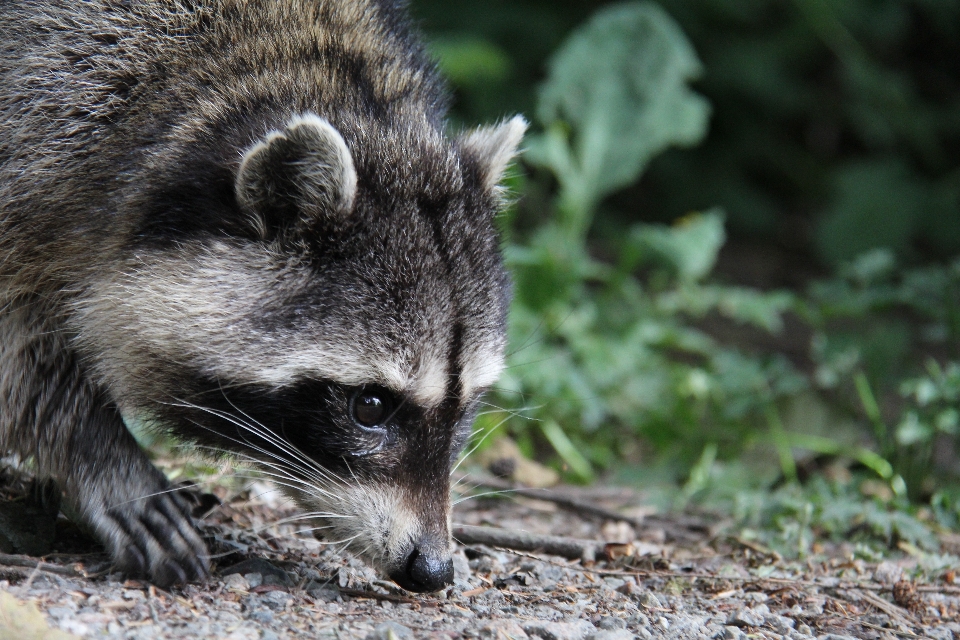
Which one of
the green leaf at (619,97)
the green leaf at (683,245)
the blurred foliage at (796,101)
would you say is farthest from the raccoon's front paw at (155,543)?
the blurred foliage at (796,101)

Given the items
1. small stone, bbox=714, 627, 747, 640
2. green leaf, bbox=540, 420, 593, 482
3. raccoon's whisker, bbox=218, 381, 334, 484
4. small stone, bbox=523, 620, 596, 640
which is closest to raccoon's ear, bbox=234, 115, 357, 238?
raccoon's whisker, bbox=218, 381, 334, 484

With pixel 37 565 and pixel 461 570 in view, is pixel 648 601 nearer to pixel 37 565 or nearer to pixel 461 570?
pixel 461 570

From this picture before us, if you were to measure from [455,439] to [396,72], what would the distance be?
5.45 ft

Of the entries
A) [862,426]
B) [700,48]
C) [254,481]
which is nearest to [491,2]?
[700,48]

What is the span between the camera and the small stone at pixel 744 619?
376 centimetres

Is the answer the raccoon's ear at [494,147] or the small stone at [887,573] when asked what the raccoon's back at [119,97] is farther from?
the small stone at [887,573]

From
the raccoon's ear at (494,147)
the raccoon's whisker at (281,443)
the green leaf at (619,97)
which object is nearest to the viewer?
the raccoon's whisker at (281,443)

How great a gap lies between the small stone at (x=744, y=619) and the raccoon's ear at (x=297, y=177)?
83.3 inches

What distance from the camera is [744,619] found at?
3.78m

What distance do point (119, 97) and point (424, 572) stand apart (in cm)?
220

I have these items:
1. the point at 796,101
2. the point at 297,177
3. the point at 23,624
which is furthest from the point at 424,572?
the point at 796,101

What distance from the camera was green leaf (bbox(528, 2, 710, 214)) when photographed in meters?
7.94

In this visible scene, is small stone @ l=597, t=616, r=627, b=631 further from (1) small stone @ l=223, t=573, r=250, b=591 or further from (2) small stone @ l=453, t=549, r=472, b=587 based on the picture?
(1) small stone @ l=223, t=573, r=250, b=591

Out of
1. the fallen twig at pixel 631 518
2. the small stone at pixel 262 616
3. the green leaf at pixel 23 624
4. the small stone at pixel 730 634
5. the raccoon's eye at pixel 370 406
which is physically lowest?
the fallen twig at pixel 631 518
